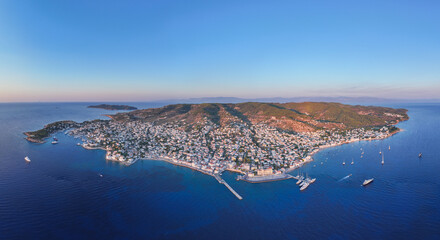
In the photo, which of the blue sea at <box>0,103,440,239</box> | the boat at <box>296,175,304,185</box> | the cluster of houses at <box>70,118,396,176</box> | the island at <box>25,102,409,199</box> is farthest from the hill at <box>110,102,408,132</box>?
the boat at <box>296,175,304,185</box>

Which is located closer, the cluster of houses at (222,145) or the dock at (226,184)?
the dock at (226,184)

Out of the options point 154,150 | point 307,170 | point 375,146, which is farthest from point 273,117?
point 154,150

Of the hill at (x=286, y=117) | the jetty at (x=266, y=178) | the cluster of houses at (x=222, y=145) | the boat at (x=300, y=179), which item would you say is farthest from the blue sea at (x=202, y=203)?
the hill at (x=286, y=117)

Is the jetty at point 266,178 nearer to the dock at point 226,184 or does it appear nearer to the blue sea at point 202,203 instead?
the blue sea at point 202,203

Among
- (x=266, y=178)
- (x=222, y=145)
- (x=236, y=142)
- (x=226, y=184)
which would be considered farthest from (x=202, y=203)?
(x=236, y=142)

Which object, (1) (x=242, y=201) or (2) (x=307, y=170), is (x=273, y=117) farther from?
(1) (x=242, y=201)

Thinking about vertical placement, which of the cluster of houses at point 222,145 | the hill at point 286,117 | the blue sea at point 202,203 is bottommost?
the blue sea at point 202,203

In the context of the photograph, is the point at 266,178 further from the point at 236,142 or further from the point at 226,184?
the point at 236,142

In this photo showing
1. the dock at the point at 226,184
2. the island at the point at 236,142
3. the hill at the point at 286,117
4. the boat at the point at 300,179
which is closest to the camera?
the dock at the point at 226,184

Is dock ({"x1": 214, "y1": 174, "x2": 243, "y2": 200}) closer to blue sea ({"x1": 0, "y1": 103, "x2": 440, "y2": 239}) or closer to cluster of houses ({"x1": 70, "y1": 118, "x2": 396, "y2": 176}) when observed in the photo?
blue sea ({"x1": 0, "y1": 103, "x2": 440, "y2": 239})
